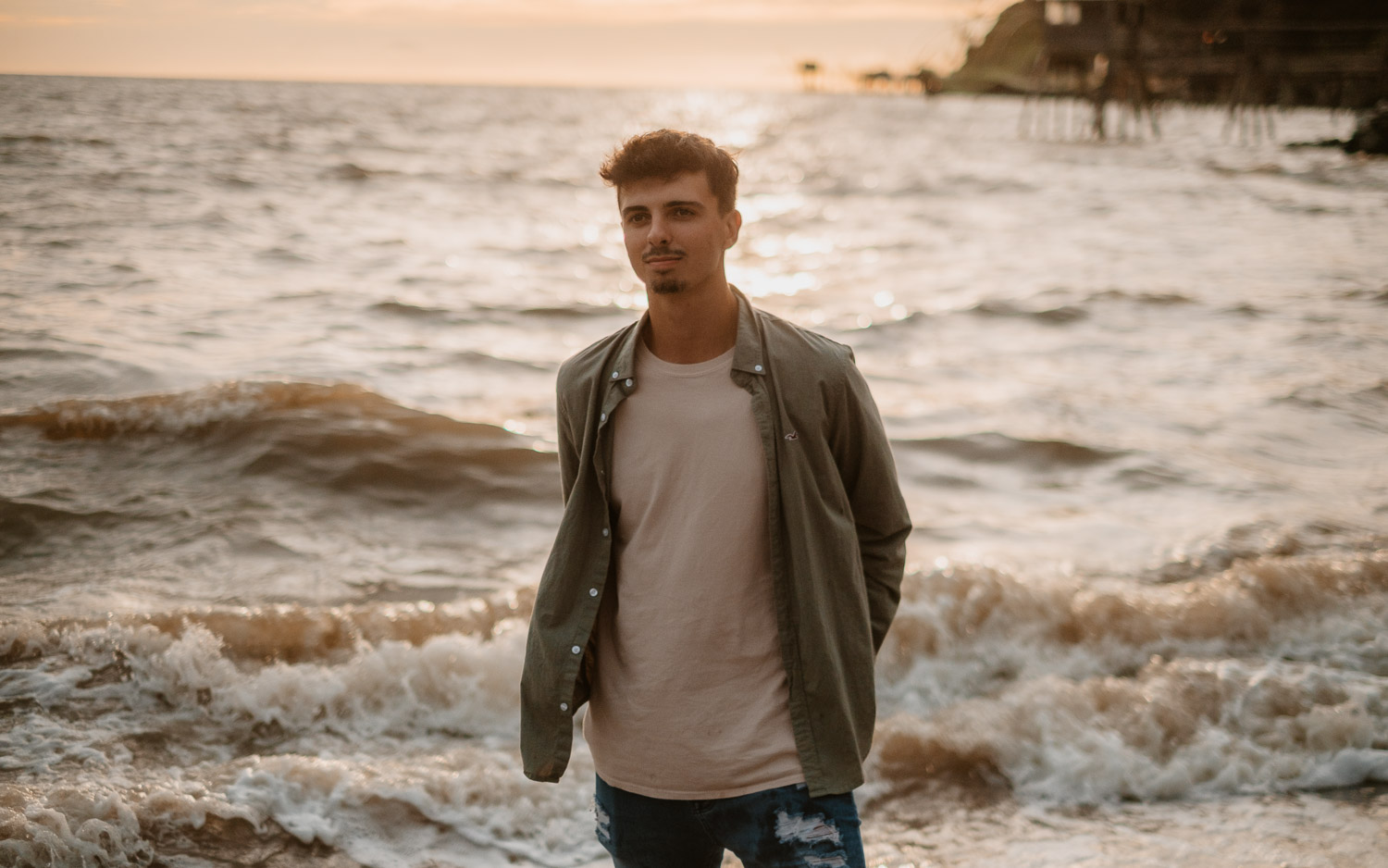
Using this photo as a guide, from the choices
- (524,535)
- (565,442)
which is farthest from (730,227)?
(524,535)

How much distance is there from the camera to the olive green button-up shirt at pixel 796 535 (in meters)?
2.44

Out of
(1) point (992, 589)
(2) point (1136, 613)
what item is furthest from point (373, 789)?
(2) point (1136, 613)

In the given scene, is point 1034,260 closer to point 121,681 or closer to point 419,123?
point 121,681

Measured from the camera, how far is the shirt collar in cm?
247

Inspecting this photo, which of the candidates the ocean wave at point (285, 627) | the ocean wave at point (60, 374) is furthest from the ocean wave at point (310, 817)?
the ocean wave at point (60, 374)

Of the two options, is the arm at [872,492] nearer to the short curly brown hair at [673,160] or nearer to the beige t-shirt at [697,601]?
the beige t-shirt at [697,601]

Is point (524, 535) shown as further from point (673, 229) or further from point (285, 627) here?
point (673, 229)

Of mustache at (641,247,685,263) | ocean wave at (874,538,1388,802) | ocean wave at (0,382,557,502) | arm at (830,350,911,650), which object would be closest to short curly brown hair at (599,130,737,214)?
mustache at (641,247,685,263)

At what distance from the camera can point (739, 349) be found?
2.49 metres

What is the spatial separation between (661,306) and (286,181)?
2467cm

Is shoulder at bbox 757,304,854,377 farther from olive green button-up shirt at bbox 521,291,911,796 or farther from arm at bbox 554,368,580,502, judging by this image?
arm at bbox 554,368,580,502

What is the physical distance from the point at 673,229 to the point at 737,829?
52.0 inches

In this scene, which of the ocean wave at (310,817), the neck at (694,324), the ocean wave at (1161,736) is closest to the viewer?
the neck at (694,324)

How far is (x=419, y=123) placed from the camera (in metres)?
53.0
